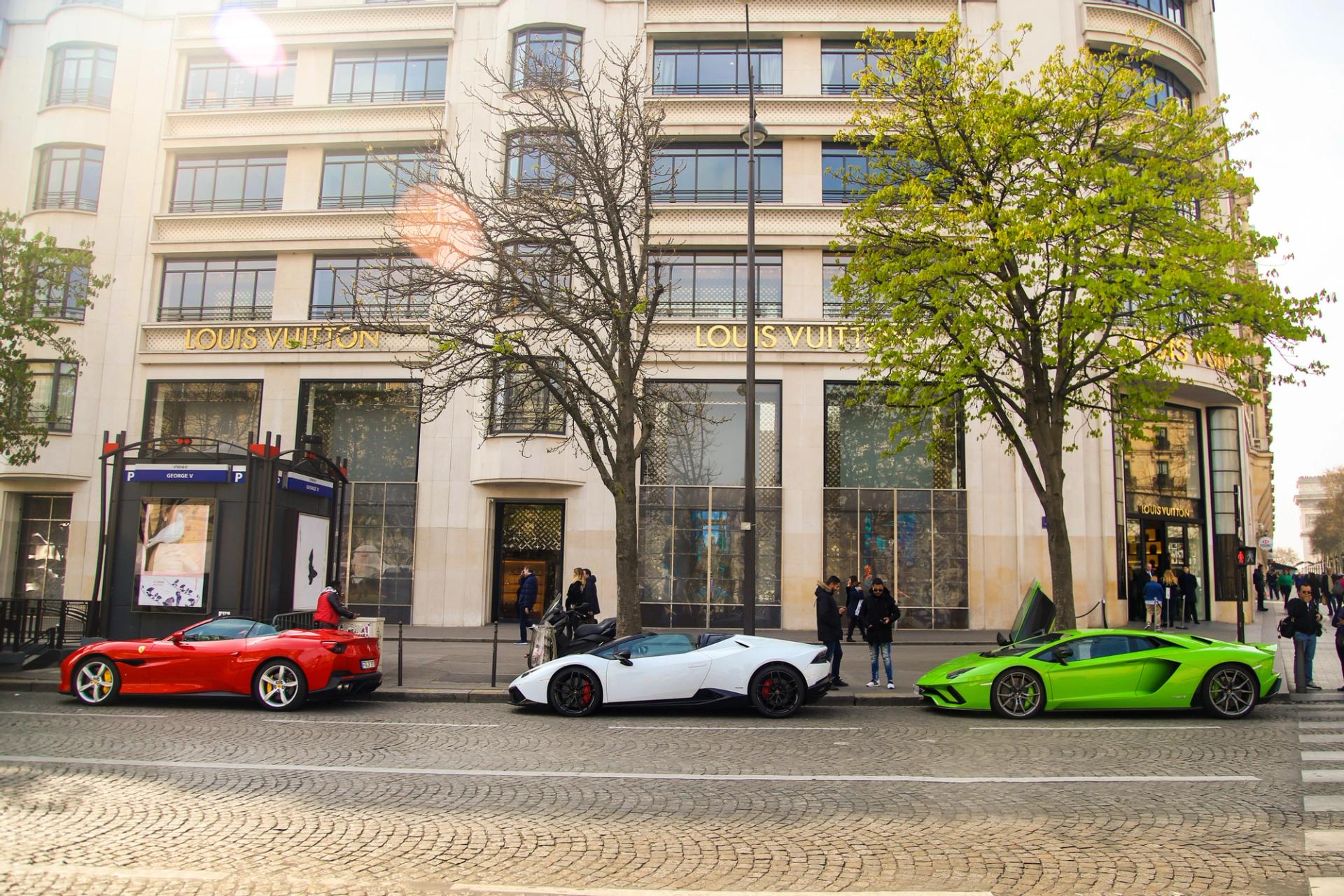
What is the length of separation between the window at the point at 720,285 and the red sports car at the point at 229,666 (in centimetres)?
1582

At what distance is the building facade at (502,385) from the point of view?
25219mm

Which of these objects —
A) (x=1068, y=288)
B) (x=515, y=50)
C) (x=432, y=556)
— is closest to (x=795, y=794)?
(x=1068, y=288)

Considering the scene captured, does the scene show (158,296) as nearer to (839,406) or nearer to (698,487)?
(698,487)

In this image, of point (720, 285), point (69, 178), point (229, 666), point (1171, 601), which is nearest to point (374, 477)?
point (720, 285)

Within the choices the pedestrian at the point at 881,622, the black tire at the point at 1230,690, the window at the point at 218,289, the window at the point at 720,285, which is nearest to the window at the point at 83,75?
the window at the point at 218,289

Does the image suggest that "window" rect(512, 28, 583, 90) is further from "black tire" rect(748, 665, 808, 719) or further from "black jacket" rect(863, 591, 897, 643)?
"black tire" rect(748, 665, 808, 719)

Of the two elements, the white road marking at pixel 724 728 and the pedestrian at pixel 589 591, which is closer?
the white road marking at pixel 724 728

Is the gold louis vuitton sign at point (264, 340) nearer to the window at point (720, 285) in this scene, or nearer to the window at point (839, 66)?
the window at point (720, 285)

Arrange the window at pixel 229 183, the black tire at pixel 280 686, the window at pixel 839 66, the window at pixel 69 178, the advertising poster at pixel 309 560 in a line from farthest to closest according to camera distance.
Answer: the window at pixel 69 178
the window at pixel 229 183
the window at pixel 839 66
the advertising poster at pixel 309 560
the black tire at pixel 280 686

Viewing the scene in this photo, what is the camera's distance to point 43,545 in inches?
1075

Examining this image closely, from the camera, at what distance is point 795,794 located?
758 cm

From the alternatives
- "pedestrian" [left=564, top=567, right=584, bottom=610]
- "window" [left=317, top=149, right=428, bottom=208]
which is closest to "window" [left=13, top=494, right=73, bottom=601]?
"window" [left=317, top=149, right=428, bottom=208]

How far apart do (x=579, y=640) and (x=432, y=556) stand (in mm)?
11773

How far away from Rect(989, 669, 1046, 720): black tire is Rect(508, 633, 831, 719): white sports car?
2.31 metres
